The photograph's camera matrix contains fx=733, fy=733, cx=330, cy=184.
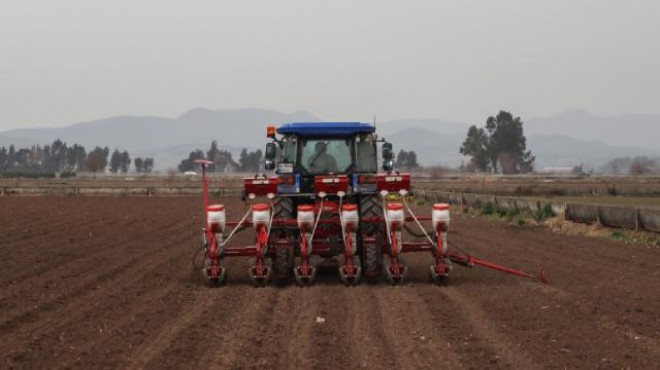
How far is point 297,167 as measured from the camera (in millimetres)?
13094

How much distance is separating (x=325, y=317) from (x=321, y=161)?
16.5 ft

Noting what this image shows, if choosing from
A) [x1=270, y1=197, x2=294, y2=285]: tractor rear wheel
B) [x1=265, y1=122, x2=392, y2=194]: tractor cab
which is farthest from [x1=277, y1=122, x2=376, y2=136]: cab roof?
[x1=270, y1=197, x2=294, y2=285]: tractor rear wheel

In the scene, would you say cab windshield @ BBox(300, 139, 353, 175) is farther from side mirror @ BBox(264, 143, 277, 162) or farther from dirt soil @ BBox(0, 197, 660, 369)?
dirt soil @ BBox(0, 197, 660, 369)

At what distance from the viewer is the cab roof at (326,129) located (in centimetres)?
1298

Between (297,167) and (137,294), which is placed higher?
(297,167)

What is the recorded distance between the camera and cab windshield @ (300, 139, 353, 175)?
1312 centimetres

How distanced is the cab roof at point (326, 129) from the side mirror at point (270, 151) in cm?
29

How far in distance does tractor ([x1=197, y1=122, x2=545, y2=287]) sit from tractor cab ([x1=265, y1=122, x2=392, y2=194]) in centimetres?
2

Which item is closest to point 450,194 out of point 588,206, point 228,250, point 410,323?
point 588,206

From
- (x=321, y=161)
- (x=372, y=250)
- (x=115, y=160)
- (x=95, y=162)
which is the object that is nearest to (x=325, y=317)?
(x=372, y=250)

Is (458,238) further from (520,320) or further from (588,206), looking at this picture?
(520,320)

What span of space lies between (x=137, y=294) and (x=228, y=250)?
5.12 ft

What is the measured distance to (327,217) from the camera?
12.0 m

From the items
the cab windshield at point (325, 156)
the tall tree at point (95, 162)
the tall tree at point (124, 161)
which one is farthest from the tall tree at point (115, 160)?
the cab windshield at point (325, 156)
